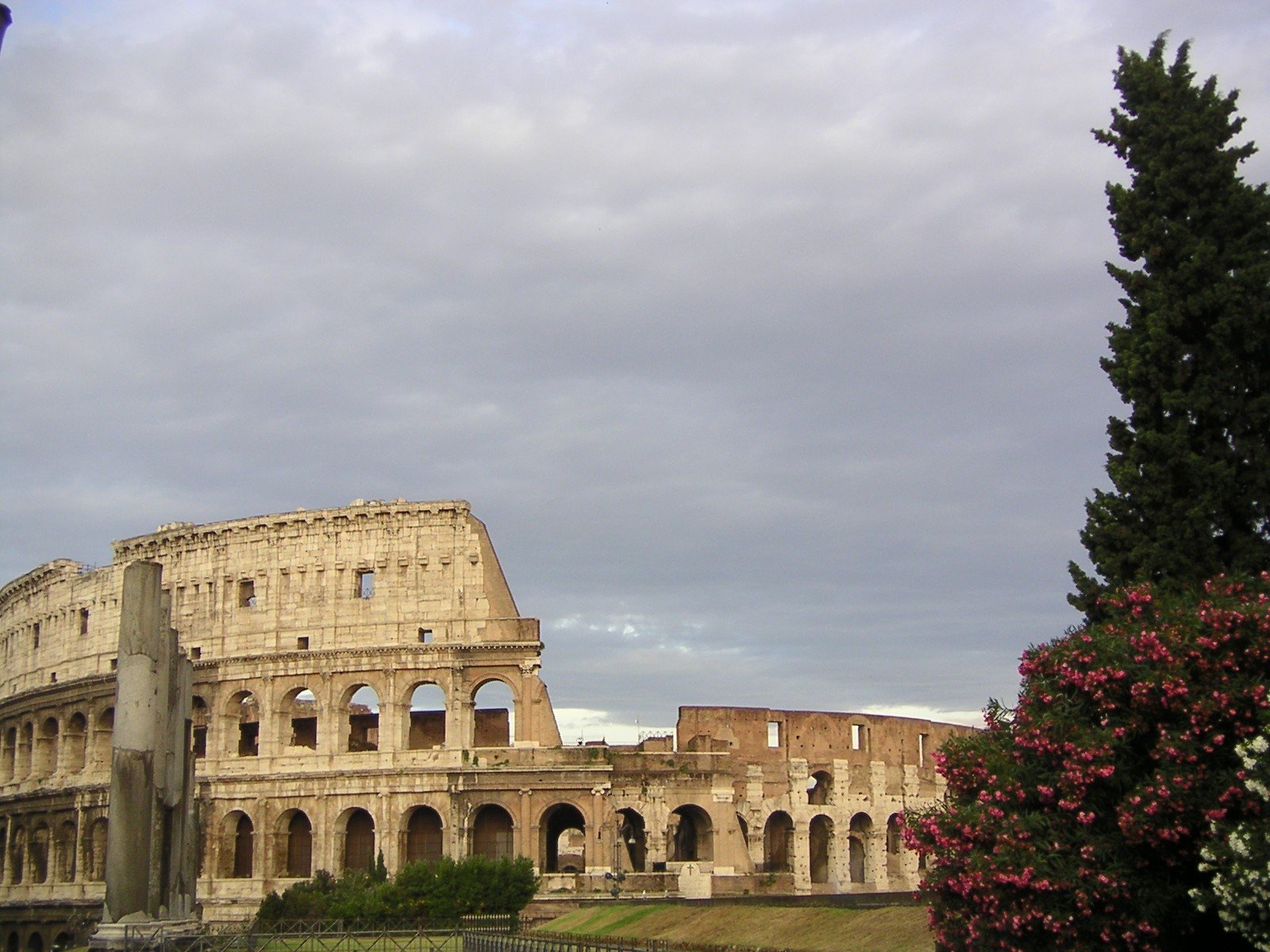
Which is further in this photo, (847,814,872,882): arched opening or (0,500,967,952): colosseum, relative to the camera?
(847,814,872,882): arched opening

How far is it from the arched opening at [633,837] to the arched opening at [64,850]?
21.9 m

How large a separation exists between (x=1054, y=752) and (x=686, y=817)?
1515 inches

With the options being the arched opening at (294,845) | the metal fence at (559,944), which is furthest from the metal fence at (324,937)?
the arched opening at (294,845)

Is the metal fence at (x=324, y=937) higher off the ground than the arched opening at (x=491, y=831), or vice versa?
the arched opening at (x=491, y=831)

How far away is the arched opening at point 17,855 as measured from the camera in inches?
2292

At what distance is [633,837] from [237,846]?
48.2ft

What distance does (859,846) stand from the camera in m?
57.8

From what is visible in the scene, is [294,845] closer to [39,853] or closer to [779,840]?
[39,853]

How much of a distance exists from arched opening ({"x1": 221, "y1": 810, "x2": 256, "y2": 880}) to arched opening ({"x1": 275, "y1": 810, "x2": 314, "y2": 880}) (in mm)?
991

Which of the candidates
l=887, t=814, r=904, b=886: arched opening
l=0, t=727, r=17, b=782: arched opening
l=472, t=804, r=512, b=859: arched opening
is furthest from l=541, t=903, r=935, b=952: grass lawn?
l=0, t=727, r=17, b=782: arched opening

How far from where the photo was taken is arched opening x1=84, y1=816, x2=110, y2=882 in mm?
53406

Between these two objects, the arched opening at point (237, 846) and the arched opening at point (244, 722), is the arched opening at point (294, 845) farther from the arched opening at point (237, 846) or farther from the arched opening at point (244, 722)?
the arched opening at point (244, 722)

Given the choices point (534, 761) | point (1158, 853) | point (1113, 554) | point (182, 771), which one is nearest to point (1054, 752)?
point (1158, 853)

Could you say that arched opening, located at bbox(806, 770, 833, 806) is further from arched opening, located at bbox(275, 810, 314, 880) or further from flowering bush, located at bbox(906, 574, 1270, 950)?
flowering bush, located at bbox(906, 574, 1270, 950)
